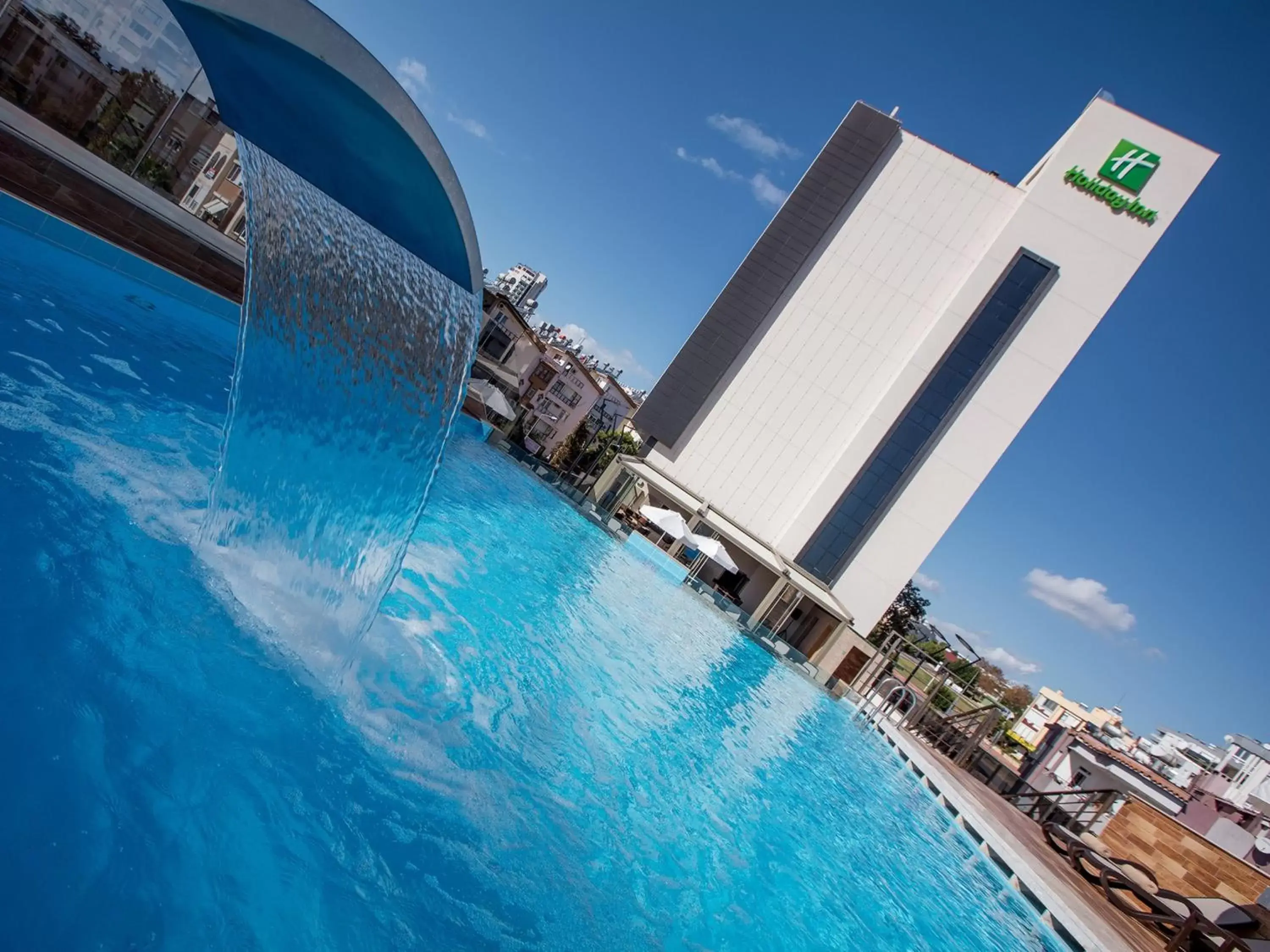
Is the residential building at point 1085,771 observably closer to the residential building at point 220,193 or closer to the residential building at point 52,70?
the residential building at point 220,193

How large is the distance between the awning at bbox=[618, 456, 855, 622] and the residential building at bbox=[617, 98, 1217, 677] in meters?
0.12

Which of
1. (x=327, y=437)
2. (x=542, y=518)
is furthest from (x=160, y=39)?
(x=327, y=437)

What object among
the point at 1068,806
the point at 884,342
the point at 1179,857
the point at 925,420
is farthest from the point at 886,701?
the point at 884,342

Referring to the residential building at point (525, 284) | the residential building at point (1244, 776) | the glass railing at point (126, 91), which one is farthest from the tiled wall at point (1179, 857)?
the residential building at point (525, 284)

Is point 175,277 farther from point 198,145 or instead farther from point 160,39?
point 160,39

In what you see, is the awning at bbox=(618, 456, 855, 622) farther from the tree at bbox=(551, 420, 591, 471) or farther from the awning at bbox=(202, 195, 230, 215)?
the awning at bbox=(202, 195, 230, 215)

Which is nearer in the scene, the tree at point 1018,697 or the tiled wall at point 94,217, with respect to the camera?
the tiled wall at point 94,217

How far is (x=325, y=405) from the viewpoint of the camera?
463 cm

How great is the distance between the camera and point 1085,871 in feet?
38.2

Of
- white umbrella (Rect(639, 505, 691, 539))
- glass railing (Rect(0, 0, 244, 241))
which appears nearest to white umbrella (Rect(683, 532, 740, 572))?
white umbrella (Rect(639, 505, 691, 539))

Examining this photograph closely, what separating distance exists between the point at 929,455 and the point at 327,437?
24.9m

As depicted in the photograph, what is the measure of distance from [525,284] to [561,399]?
59235mm

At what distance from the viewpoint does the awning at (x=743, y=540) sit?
23.8 m

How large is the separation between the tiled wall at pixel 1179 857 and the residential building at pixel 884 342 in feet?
36.6
